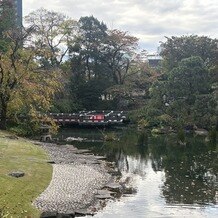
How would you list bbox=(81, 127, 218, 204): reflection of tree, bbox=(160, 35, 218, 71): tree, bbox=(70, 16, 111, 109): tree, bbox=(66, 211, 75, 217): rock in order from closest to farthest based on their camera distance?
bbox=(66, 211, 75, 217): rock < bbox=(81, 127, 218, 204): reflection of tree < bbox=(160, 35, 218, 71): tree < bbox=(70, 16, 111, 109): tree

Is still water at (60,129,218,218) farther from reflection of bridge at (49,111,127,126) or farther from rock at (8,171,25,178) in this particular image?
reflection of bridge at (49,111,127,126)

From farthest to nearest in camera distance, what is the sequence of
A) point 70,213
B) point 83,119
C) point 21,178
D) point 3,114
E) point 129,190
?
point 83,119
point 3,114
point 129,190
point 21,178
point 70,213

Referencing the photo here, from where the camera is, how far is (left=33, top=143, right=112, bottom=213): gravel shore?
→ 1788cm

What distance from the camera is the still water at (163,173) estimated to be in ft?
60.4

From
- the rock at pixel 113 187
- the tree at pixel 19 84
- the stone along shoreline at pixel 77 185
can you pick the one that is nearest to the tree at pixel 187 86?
the tree at pixel 19 84

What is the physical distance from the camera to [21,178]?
2030 cm

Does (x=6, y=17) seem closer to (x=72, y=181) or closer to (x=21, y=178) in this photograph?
(x=72, y=181)

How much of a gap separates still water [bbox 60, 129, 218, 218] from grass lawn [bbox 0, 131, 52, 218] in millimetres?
3279

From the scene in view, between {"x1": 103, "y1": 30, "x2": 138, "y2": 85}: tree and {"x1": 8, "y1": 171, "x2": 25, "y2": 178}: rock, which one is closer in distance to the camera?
{"x1": 8, "y1": 171, "x2": 25, "y2": 178}: rock

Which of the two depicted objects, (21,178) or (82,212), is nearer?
(82,212)

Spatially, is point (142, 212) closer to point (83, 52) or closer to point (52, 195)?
point (52, 195)

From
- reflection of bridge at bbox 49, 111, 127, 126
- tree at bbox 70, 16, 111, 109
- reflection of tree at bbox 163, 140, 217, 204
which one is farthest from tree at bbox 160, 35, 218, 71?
reflection of tree at bbox 163, 140, 217, 204

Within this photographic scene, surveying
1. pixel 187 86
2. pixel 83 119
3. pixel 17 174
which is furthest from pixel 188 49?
pixel 17 174

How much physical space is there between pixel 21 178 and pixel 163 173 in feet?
33.3
